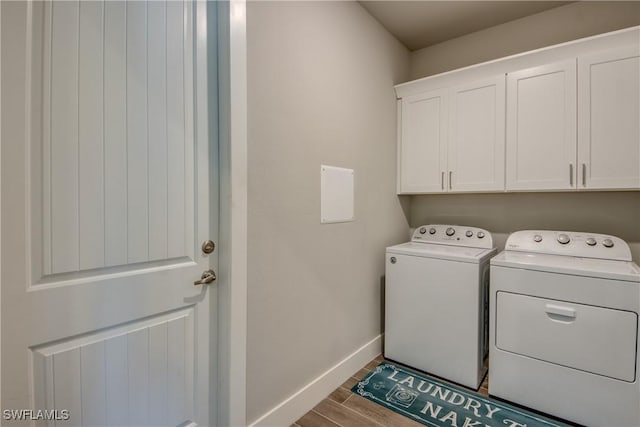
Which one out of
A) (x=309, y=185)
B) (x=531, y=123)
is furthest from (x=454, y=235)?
(x=309, y=185)

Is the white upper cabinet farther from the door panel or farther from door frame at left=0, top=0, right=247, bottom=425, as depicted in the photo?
the door panel

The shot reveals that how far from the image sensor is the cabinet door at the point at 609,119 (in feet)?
6.01

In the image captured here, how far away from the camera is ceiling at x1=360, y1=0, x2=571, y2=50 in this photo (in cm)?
228

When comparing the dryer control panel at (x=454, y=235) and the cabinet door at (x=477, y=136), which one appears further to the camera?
the dryer control panel at (x=454, y=235)

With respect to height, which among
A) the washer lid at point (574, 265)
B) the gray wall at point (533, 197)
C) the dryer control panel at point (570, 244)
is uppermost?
the gray wall at point (533, 197)

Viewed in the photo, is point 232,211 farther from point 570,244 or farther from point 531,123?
point 570,244

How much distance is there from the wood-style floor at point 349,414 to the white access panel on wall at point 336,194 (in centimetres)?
112

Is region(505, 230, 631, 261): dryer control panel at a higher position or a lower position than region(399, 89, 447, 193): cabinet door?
lower

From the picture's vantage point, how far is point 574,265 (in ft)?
5.91

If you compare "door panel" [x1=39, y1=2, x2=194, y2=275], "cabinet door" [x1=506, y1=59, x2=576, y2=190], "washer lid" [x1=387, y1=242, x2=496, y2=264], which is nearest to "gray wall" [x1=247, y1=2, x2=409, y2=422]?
"washer lid" [x1=387, y1=242, x2=496, y2=264]

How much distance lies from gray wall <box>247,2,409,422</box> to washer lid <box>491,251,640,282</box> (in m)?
0.95

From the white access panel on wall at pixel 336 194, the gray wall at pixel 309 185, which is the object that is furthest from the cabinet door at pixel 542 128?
the white access panel on wall at pixel 336 194

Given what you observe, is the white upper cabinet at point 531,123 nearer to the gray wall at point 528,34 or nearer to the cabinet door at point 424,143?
the cabinet door at point 424,143

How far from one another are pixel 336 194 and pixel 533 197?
5.27ft
